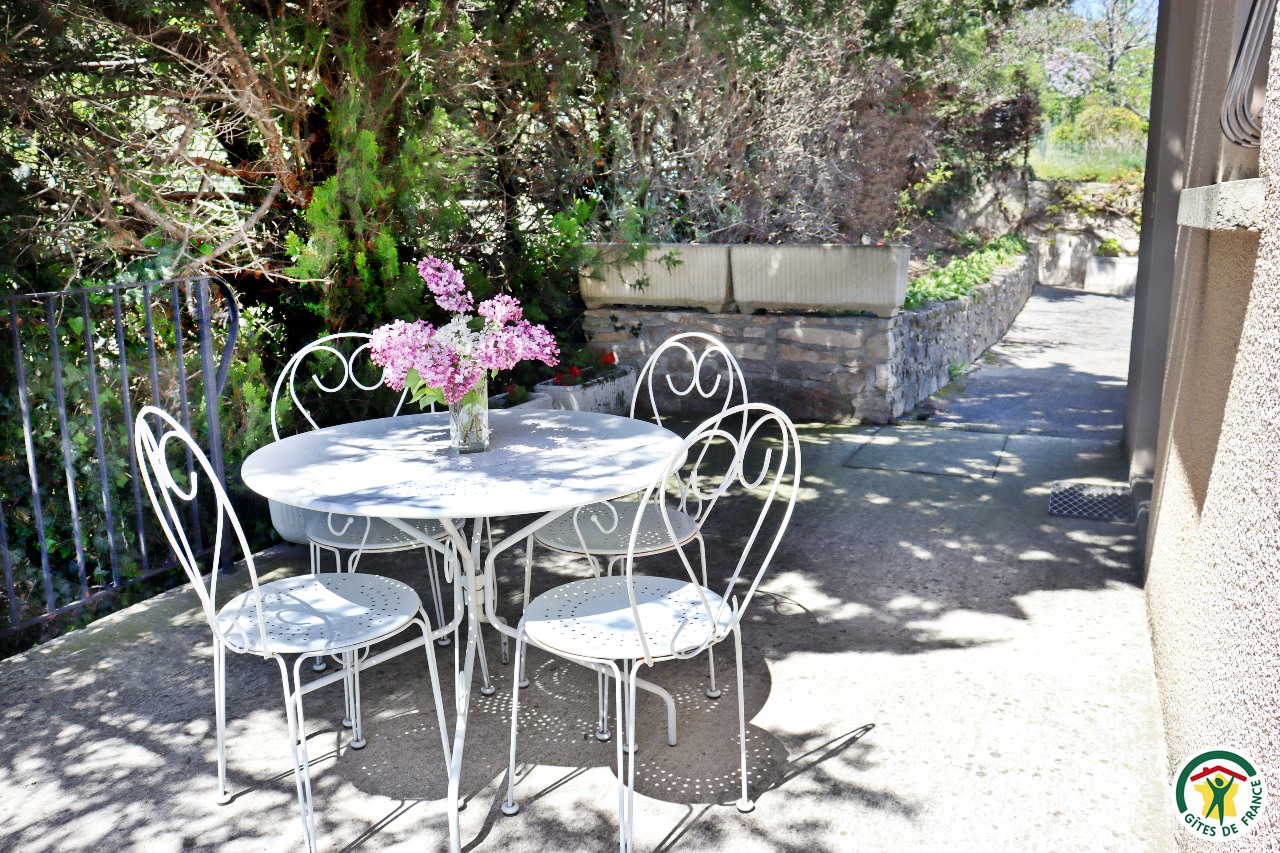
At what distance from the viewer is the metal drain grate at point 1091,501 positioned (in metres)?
4.46

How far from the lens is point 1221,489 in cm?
220

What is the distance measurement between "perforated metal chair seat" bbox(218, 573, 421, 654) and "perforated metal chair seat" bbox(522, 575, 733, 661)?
0.35 meters

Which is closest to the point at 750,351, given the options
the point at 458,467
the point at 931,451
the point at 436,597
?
the point at 931,451

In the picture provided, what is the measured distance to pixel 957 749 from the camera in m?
2.66

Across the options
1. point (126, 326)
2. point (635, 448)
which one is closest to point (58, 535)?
point (126, 326)

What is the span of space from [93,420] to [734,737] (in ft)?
8.71

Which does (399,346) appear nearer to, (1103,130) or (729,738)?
(729,738)

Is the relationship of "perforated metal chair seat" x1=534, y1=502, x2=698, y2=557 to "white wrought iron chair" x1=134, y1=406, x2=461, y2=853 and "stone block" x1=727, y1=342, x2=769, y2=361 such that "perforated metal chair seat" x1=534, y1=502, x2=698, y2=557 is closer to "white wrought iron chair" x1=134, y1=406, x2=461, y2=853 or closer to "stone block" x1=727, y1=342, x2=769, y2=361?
"white wrought iron chair" x1=134, y1=406, x2=461, y2=853

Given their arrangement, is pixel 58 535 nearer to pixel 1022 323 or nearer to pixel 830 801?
pixel 830 801

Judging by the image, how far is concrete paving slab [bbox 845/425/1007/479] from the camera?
5.25 meters

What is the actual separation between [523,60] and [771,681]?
136 inches

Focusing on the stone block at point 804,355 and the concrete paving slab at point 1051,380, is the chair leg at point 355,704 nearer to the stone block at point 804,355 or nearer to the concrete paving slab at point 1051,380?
the stone block at point 804,355

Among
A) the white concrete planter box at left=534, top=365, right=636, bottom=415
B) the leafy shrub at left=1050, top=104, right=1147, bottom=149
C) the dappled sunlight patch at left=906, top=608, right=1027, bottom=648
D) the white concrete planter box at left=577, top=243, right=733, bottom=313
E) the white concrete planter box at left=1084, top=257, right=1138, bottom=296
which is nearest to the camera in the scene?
the dappled sunlight patch at left=906, top=608, right=1027, bottom=648

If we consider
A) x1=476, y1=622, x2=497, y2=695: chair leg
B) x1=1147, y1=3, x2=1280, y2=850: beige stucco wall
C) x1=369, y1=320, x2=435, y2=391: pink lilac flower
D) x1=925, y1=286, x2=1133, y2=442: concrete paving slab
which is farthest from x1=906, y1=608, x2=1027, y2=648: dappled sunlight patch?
x1=925, y1=286, x2=1133, y2=442: concrete paving slab
